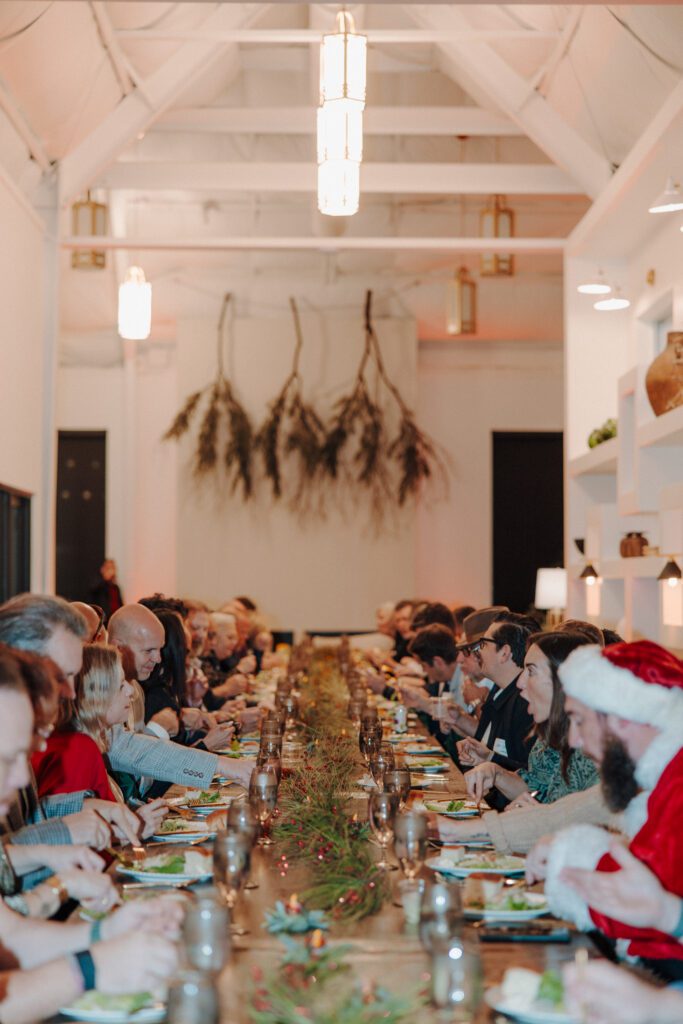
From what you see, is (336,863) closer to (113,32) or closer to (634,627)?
(634,627)

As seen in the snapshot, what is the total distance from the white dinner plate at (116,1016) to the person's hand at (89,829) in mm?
904

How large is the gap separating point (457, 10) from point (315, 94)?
2522 mm

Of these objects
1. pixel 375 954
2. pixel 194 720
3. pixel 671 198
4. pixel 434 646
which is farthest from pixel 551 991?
pixel 671 198

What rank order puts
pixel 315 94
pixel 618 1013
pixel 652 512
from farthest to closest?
pixel 315 94 → pixel 652 512 → pixel 618 1013

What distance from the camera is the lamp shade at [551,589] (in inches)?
418

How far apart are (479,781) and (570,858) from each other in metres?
1.26

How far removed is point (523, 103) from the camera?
358 inches

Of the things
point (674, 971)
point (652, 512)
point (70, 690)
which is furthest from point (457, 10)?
point (674, 971)

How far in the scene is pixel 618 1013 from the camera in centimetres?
170

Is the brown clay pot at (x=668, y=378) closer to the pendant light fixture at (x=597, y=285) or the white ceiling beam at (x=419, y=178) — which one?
the pendant light fixture at (x=597, y=285)

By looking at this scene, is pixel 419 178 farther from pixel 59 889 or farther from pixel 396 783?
pixel 59 889

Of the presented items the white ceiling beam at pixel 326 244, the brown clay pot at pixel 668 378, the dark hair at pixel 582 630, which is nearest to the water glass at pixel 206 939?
the dark hair at pixel 582 630

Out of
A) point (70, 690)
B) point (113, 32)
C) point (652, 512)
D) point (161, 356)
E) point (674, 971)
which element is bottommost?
point (674, 971)

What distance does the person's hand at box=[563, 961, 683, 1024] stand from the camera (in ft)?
5.57
